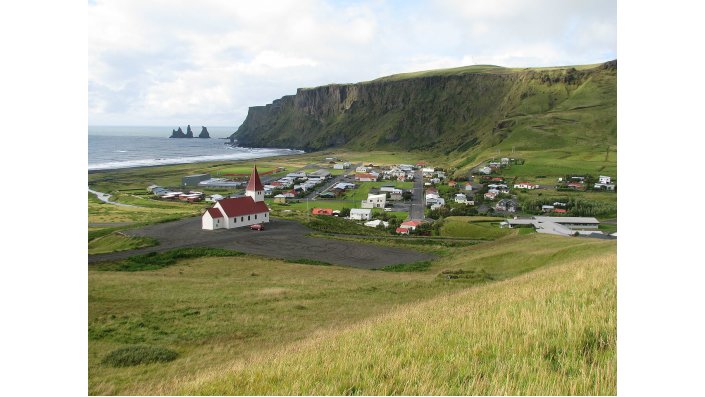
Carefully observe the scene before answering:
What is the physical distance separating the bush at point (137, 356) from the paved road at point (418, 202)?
58652mm

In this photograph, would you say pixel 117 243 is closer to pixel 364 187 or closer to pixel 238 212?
pixel 238 212

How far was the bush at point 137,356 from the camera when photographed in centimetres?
1146

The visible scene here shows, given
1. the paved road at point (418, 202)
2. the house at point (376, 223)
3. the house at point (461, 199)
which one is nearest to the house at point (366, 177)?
the paved road at point (418, 202)

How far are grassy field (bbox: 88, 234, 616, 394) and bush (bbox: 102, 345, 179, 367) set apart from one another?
0.78ft

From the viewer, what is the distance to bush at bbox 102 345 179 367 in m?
11.5

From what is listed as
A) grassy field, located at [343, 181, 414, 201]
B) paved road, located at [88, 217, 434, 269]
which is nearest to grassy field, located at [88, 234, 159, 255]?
paved road, located at [88, 217, 434, 269]

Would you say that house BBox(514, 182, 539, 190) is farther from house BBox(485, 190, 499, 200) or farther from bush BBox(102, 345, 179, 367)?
bush BBox(102, 345, 179, 367)

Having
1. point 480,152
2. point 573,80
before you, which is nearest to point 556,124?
point 480,152

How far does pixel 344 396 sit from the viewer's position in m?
5.26

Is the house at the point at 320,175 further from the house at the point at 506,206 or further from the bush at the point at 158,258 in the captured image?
→ the bush at the point at 158,258

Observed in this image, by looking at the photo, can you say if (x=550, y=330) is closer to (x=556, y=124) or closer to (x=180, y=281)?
(x=180, y=281)

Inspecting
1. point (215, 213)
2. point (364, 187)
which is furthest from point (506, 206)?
point (215, 213)

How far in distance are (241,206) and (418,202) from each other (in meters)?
47.5

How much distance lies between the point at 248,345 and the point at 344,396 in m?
8.15
